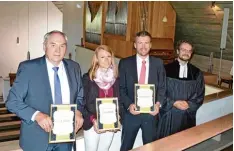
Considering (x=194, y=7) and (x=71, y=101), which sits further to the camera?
(x=194, y=7)

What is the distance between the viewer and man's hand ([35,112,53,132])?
1710 mm

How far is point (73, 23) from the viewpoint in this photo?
9625 millimetres

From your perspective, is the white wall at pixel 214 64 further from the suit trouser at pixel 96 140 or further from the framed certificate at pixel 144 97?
the suit trouser at pixel 96 140

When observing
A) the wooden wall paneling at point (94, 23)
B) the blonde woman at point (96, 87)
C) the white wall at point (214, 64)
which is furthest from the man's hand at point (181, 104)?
the wooden wall paneling at point (94, 23)

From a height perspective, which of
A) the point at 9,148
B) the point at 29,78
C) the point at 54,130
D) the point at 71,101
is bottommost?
the point at 9,148

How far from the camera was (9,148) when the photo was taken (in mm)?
1877

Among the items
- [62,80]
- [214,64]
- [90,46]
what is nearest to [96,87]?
[62,80]

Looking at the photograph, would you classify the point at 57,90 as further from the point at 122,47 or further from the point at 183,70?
the point at 122,47

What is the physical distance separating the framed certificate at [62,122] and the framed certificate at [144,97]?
0.66 metres

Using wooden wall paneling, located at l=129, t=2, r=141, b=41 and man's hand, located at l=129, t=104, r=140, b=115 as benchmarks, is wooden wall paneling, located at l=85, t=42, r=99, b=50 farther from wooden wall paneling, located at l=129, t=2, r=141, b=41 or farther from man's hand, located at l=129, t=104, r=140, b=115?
man's hand, located at l=129, t=104, r=140, b=115

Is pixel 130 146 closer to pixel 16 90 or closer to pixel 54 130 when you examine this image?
pixel 54 130

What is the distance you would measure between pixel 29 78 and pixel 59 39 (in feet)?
0.96

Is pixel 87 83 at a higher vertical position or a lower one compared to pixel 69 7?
lower

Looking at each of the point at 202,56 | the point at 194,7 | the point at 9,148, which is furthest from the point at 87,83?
the point at 202,56
